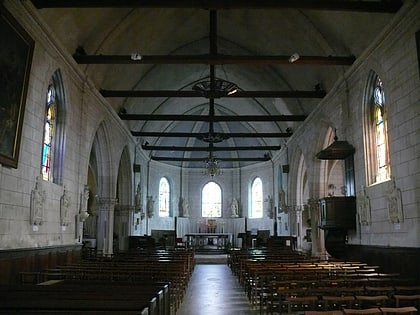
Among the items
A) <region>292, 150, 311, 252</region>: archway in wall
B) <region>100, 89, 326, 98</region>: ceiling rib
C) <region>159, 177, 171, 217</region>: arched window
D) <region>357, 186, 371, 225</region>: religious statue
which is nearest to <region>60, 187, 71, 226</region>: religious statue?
<region>100, 89, 326, 98</region>: ceiling rib

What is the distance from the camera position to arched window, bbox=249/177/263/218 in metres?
36.7

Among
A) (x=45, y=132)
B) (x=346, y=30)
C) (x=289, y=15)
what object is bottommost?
(x=45, y=132)

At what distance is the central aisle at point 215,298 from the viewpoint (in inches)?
408

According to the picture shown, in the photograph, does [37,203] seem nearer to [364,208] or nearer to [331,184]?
[364,208]

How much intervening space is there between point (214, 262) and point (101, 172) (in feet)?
26.3

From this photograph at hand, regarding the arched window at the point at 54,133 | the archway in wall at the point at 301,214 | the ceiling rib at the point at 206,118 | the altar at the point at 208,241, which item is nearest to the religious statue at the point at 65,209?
the arched window at the point at 54,133

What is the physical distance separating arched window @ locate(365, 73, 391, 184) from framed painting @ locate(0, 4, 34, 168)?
10455mm

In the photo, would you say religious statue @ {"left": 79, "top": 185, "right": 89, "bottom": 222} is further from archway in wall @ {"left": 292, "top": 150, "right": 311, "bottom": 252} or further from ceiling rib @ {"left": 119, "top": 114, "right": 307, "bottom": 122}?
archway in wall @ {"left": 292, "top": 150, "right": 311, "bottom": 252}

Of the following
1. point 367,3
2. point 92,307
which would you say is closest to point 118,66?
point 367,3

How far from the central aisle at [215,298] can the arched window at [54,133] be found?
5.86m

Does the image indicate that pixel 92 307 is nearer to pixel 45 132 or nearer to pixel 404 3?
pixel 45 132

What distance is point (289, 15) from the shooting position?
59.4 feet

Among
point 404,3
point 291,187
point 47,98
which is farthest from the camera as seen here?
point 291,187

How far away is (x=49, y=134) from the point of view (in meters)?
14.4
